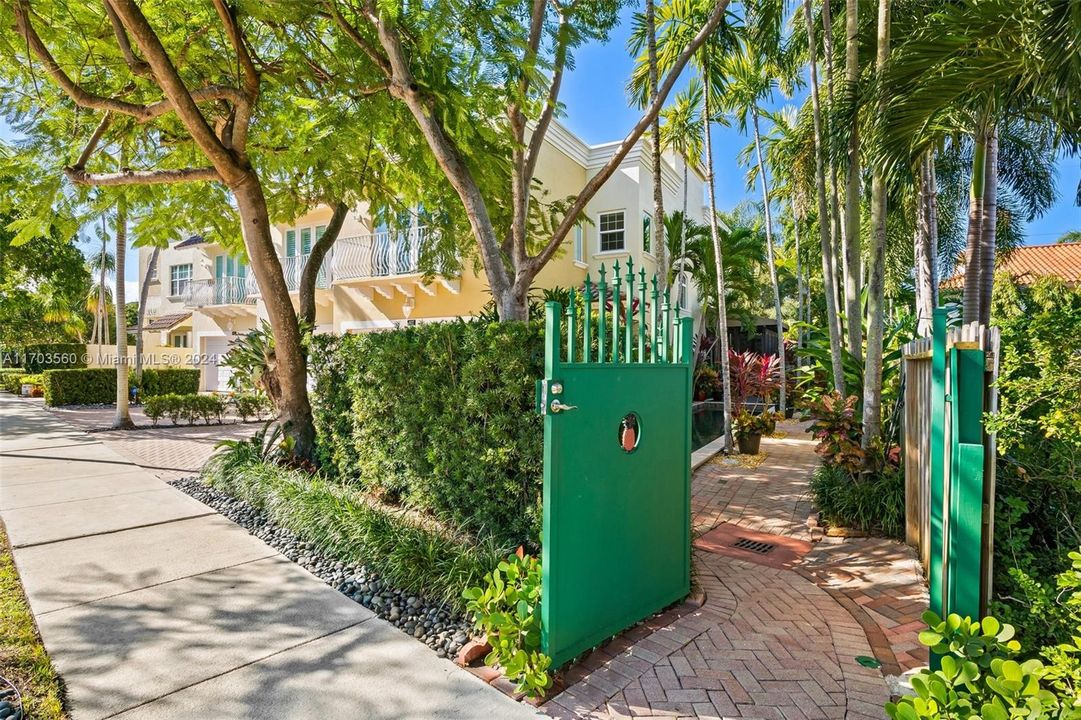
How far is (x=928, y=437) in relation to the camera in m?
3.85

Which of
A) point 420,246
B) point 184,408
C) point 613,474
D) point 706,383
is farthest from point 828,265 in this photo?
point 184,408

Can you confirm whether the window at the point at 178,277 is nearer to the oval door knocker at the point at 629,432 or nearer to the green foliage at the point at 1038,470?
the oval door knocker at the point at 629,432

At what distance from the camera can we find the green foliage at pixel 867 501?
5.18 meters

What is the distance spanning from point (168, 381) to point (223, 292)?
4421mm

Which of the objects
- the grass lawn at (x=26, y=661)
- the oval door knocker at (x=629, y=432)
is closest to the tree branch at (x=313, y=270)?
the grass lawn at (x=26, y=661)

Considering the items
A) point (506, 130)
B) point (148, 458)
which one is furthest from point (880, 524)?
point (148, 458)

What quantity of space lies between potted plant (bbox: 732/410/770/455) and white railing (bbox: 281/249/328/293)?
39.3 ft

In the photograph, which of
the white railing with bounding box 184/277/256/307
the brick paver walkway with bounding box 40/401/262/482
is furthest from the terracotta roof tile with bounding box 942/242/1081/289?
the white railing with bounding box 184/277/256/307

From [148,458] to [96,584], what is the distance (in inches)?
240

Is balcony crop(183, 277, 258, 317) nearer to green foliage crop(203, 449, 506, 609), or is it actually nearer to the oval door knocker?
green foliage crop(203, 449, 506, 609)

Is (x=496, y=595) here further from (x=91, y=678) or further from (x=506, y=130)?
(x=506, y=130)

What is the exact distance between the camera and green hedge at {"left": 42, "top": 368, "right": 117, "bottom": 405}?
17969 millimetres

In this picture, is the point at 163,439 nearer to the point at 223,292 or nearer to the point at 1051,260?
the point at 223,292

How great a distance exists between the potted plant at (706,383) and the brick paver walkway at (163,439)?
12605mm
